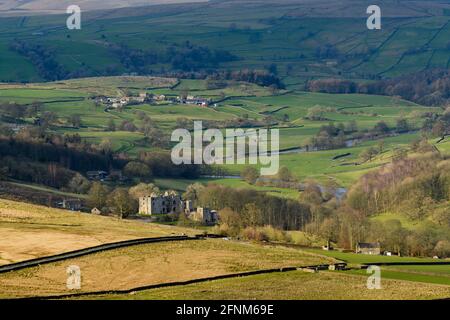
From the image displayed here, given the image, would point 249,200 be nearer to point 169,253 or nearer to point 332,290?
point 169,253

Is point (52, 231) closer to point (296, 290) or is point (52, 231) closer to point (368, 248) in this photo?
point (296, 290)

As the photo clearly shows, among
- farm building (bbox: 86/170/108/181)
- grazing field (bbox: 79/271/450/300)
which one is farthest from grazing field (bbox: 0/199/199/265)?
farm building (bbox: 86/170/108/181)

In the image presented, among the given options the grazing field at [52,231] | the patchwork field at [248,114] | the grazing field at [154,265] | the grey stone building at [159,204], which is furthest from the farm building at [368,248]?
the patchwork field at [248,114]

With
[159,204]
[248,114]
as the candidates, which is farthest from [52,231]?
[248,114]

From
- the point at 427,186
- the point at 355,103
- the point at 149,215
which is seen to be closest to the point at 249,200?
the point at 149,215
